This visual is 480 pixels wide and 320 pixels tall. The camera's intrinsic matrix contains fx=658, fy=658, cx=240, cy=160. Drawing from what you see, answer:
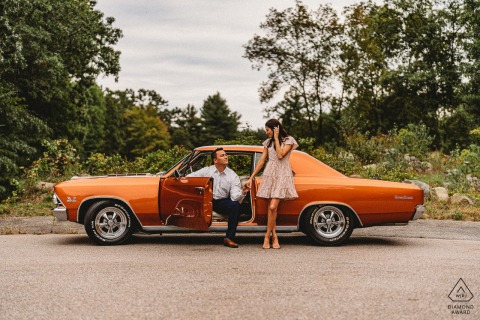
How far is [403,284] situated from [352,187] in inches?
118

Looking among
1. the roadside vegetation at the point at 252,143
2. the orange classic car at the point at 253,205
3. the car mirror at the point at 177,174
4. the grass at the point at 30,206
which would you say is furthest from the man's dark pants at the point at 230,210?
the grass at the point at 30,206

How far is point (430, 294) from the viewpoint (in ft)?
20.2

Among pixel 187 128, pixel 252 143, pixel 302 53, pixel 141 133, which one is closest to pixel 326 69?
pixel 302 53

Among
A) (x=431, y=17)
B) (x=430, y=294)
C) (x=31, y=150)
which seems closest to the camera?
(x=430, y=294)

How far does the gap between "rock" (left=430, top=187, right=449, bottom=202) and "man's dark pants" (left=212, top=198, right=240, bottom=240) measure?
283 inches

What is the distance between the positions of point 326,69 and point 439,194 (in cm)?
2403

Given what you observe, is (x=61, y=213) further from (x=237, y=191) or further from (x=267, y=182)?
(x=267, y=182)

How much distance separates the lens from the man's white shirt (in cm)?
925

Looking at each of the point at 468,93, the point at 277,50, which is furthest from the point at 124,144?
the point at 468,93

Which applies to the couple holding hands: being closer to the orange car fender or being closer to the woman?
the woman

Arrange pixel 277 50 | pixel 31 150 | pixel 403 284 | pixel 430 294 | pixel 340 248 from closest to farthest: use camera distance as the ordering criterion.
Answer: pixel 430 294 < pixel 403 284 < pixel 340 248 < pixel 31 150 < pixel 277 50

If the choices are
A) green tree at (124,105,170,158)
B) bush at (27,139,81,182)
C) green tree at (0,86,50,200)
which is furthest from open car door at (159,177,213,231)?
green tree at (124,105,170,158)

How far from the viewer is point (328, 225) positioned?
9.63 m

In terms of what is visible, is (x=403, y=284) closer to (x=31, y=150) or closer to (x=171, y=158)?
(x=171, y=158)
